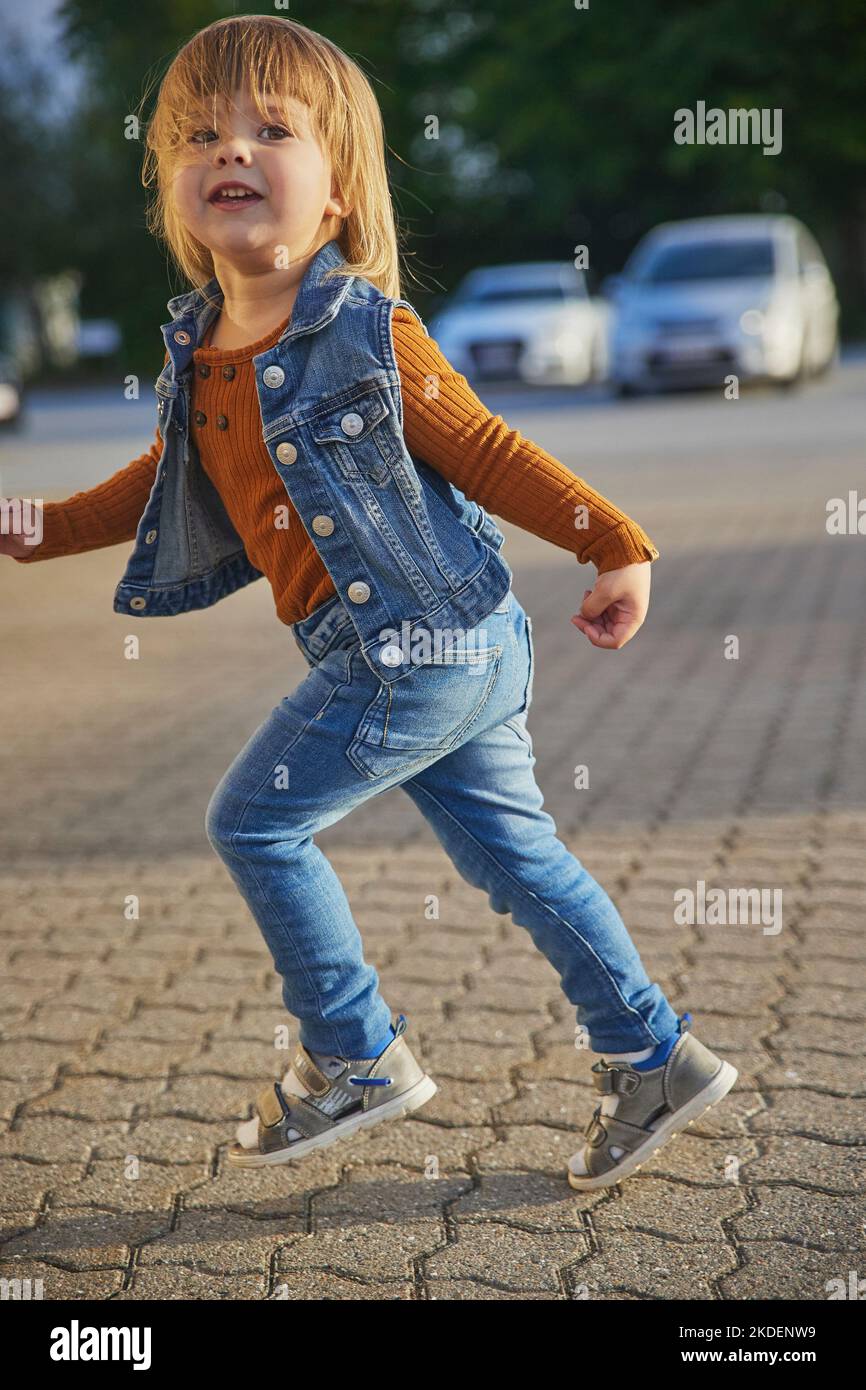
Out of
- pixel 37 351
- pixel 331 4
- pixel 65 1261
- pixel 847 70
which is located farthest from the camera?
pixel 37 351

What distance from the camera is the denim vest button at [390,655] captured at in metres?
2.60

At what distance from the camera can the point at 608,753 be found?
6.09 metres

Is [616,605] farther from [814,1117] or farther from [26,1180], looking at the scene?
[26,1180]

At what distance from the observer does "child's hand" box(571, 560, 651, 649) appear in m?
2.56

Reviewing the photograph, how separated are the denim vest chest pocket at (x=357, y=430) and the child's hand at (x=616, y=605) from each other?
0.38 metres

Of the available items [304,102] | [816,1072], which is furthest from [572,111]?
[304,102]

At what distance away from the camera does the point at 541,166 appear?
119ft

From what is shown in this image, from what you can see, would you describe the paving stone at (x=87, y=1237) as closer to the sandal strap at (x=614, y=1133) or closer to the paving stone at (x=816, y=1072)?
the sandal strap at (x=614, y=1133)

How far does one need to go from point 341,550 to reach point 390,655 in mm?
179

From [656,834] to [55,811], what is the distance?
210 centimetres

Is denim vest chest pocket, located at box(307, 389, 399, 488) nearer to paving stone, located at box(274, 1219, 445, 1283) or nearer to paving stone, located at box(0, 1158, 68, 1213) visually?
paving stone, located at box(274, 1219, 445, 1283)

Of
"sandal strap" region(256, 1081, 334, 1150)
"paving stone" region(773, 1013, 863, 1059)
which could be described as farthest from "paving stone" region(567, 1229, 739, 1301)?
"paving stone" region(773, 1013, 863, 1059)

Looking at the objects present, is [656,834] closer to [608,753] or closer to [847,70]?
[608,753]
